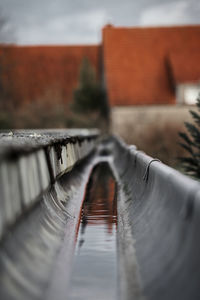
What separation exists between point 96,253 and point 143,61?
144 feet

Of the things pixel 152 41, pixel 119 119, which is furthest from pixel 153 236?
pixel 152 41

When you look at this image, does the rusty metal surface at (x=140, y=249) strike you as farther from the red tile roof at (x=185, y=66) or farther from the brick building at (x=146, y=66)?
the red tile roof at (x=185, y=66)

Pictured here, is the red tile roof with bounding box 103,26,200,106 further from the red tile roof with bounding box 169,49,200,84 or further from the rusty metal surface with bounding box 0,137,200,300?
the rusty metal surface with bounding box 0,137,200,300

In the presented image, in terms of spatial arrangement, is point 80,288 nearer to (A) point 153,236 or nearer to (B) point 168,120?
(A) point 153,236

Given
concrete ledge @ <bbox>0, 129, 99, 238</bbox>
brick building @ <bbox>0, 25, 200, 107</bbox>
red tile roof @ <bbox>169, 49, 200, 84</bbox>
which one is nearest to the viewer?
concrete ledge @ <bbox>0, 129, 99, 238</bbox>

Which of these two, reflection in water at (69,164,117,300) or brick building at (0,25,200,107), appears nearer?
reflection in water at (69,164,117,300)

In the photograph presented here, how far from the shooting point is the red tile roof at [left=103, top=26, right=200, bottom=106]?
44.3 metres

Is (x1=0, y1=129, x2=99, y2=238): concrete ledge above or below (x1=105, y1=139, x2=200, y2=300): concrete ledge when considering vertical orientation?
above

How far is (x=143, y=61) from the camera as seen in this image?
1870 inches

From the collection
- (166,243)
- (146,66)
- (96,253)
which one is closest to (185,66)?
(146,66)

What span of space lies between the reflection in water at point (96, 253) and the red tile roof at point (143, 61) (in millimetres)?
35778

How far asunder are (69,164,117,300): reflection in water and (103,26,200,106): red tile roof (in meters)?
35.8

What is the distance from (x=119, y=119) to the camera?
129 feet

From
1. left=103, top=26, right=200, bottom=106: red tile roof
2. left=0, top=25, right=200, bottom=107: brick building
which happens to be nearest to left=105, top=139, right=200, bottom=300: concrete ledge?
left=0, top=25, right=200, bottom=107: brick building
